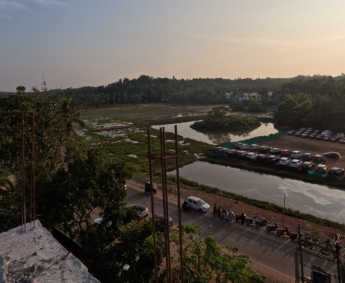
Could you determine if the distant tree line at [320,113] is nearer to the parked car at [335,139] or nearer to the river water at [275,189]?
the parked car at [335,139]

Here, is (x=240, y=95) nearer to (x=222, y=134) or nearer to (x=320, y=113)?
(x=320, y=113)

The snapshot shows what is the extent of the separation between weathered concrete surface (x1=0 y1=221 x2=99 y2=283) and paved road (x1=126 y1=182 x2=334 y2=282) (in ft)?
27.1

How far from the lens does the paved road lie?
36.3 feet

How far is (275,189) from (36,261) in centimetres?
1999

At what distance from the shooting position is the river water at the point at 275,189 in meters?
18.5

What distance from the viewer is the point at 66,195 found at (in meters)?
8.05

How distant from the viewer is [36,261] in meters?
5.41

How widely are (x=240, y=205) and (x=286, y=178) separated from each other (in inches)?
347

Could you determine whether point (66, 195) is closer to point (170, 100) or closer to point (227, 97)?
point (227, 97)

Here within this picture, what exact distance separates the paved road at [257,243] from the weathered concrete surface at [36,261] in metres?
8.25

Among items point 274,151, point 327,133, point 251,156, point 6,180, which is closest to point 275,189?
point 251,156

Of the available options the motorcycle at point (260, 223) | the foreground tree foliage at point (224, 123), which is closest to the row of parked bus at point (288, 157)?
the motorcycle at point (260, 223)

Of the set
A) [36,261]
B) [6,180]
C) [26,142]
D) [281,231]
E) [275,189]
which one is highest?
[26,142]

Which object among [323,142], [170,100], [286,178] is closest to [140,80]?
[170,100]
